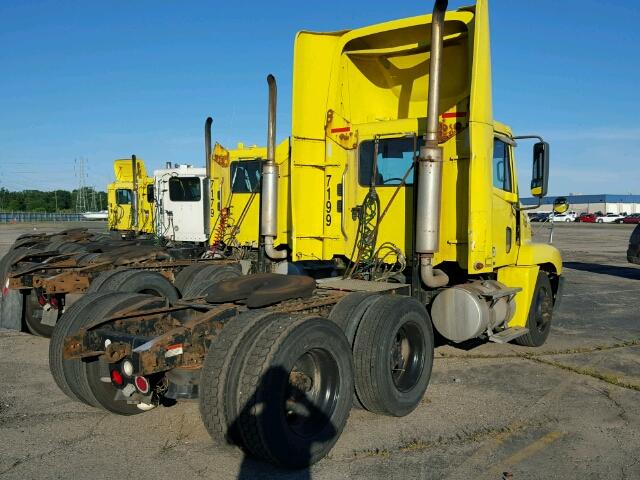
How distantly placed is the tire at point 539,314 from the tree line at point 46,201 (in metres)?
103

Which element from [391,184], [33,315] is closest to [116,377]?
[391,184]

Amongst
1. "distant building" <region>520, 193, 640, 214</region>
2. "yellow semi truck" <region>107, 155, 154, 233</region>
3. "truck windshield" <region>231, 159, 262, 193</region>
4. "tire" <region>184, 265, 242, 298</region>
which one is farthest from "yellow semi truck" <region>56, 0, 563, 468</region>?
"distant building" <region>520, 193, 640, 214</region>

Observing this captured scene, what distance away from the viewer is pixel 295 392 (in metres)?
4.34

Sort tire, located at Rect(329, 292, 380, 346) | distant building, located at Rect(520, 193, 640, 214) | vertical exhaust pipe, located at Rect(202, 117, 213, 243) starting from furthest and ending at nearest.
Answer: distant building, located at Rect(520, 193, 640, 214)
vertical exhaust pipe, located at Rect(202, 117, 213, 243)
tire, located at Rect(329, 292, 380, 346)

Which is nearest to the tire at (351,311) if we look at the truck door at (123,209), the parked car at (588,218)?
the truck door at (123,209)

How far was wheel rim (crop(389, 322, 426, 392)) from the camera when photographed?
216 inches

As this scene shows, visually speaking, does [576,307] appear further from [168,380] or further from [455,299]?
[168,380]

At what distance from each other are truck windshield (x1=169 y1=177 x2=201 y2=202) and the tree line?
95.0m

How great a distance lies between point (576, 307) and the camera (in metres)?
11.8

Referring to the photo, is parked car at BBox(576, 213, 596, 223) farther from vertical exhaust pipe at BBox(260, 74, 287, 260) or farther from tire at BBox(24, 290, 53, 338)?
tire at BBox(24, 290, 53, 338)

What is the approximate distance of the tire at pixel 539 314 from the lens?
7.94 m

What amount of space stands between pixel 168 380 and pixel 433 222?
3.05 metres

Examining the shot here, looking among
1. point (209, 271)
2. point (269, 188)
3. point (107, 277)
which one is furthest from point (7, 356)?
point (269, 188)

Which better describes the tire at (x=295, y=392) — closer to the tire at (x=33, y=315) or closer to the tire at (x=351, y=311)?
the tire at (x=351, y=311)
